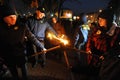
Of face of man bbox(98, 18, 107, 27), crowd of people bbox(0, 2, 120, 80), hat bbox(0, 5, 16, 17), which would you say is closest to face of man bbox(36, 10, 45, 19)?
crowd of people bbox(0, 2, 120, 80)

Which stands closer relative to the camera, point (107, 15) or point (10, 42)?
point (10, 42)

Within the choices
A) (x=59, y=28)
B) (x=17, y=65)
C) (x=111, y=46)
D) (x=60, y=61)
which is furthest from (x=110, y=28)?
(x=59, y=28)

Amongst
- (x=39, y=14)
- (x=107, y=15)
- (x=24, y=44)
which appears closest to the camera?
(x=24, y=44)

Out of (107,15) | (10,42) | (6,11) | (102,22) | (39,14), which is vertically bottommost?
(10,42)

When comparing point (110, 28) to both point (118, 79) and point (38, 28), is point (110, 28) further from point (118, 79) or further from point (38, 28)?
point (38, 28)

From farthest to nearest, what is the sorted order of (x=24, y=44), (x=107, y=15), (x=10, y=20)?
1. (x=107, y=15)
2. (x=24, y=44)
3. (x=10, y=20)

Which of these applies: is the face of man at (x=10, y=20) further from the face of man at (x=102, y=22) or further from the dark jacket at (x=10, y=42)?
the face of man at (x=102, y=22)

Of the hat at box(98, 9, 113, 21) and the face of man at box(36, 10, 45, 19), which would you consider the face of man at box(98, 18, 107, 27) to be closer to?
the hat at box(98, 9, 113, 21)

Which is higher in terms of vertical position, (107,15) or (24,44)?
(107,15)

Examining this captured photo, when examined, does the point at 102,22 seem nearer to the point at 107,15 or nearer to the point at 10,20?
the point at 107,15

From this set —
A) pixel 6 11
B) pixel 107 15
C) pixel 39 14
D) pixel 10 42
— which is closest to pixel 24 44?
pixel 10 42

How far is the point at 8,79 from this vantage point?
7.78m

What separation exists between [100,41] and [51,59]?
14.0 feet

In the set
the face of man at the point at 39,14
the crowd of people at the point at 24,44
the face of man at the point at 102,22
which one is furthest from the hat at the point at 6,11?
the face of man at the point at 39,14
